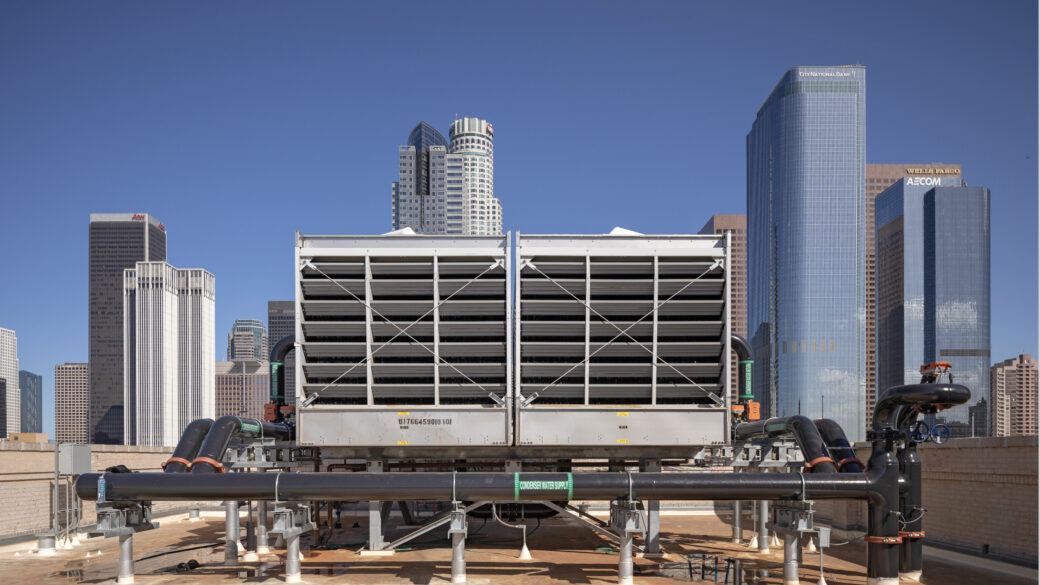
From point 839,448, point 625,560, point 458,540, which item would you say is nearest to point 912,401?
point 839,448

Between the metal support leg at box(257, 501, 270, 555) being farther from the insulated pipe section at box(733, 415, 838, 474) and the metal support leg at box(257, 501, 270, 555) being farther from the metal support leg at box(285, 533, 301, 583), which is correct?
the insulated pipe section at box(733, 415, 838, 474)

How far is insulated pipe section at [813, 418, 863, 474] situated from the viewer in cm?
2406

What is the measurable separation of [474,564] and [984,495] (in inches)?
712

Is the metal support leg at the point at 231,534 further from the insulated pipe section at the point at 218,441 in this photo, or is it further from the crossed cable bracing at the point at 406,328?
the crossed cable bracing at the point at 406,328

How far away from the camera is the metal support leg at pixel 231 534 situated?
27438 mm

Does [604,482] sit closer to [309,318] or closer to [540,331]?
[540,331]

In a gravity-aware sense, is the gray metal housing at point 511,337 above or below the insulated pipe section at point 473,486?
above

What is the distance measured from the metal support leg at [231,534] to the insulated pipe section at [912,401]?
2189cm

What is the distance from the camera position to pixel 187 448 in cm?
2548

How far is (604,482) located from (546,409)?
3.48 meters

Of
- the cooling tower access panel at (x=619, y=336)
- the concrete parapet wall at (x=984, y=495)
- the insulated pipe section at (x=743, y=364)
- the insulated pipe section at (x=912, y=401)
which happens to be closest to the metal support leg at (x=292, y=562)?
the cooling tower access panel at (x=619, y=336)

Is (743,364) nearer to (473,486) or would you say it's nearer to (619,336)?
(619,336)

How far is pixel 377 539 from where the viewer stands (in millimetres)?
28547

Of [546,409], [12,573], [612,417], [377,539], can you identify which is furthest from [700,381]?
[12,573]
